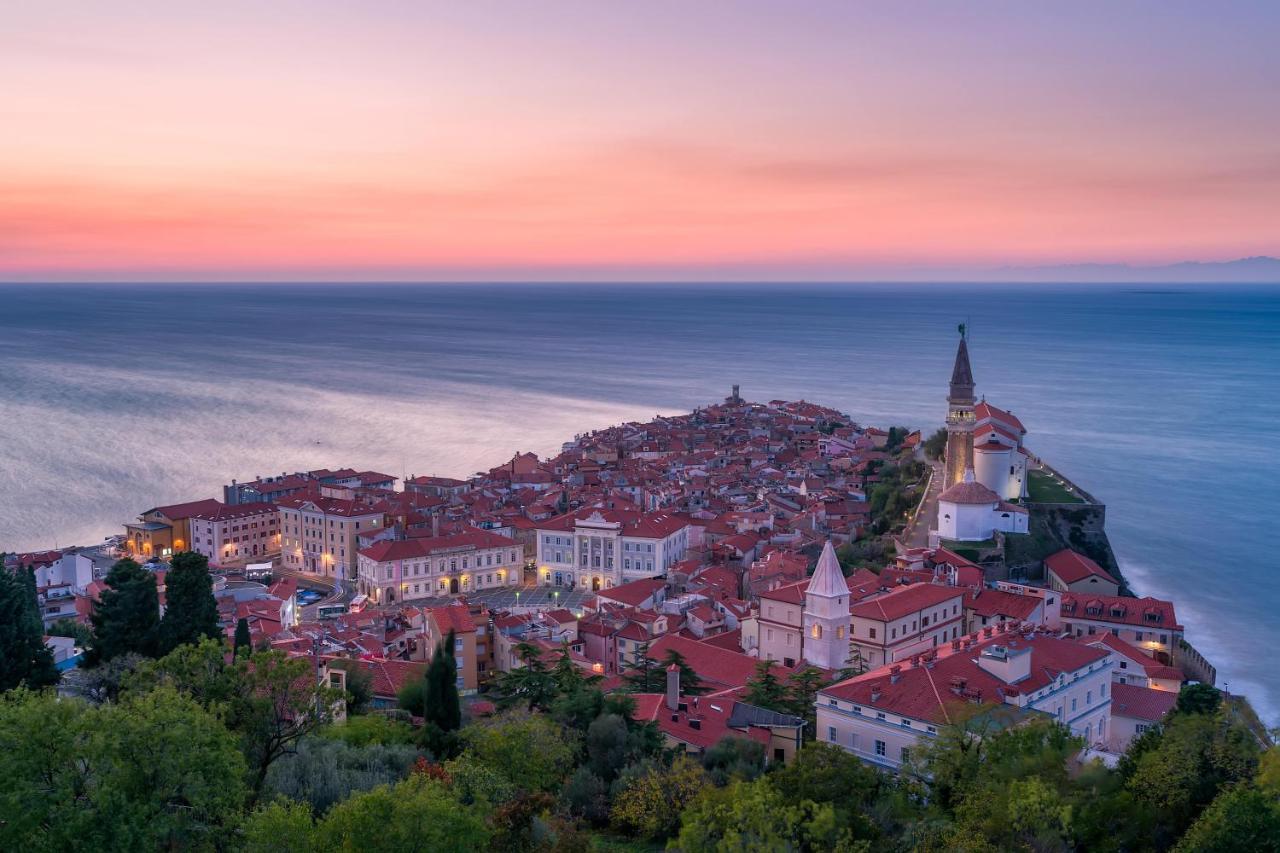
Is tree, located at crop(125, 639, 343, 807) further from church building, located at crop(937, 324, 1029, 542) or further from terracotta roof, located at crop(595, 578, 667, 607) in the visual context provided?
church building, located at crop(937, 324, 1029, 542)

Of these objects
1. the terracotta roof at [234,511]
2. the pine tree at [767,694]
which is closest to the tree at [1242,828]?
the pine tree at [767,694]

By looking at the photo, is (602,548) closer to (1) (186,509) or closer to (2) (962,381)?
(2) (962,381)

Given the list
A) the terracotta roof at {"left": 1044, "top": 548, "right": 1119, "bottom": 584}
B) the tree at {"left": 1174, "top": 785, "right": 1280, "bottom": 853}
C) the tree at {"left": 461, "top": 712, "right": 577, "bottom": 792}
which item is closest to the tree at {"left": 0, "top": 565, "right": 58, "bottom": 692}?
the tree at {"left": 461, "top": 712, "right": 577, "bottom": 792}

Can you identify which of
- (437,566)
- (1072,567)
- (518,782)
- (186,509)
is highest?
(518,782)

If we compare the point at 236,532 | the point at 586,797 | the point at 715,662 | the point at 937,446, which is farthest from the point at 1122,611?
the point at 236,532

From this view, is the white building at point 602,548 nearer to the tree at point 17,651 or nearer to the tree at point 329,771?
the tree at point 17,651
